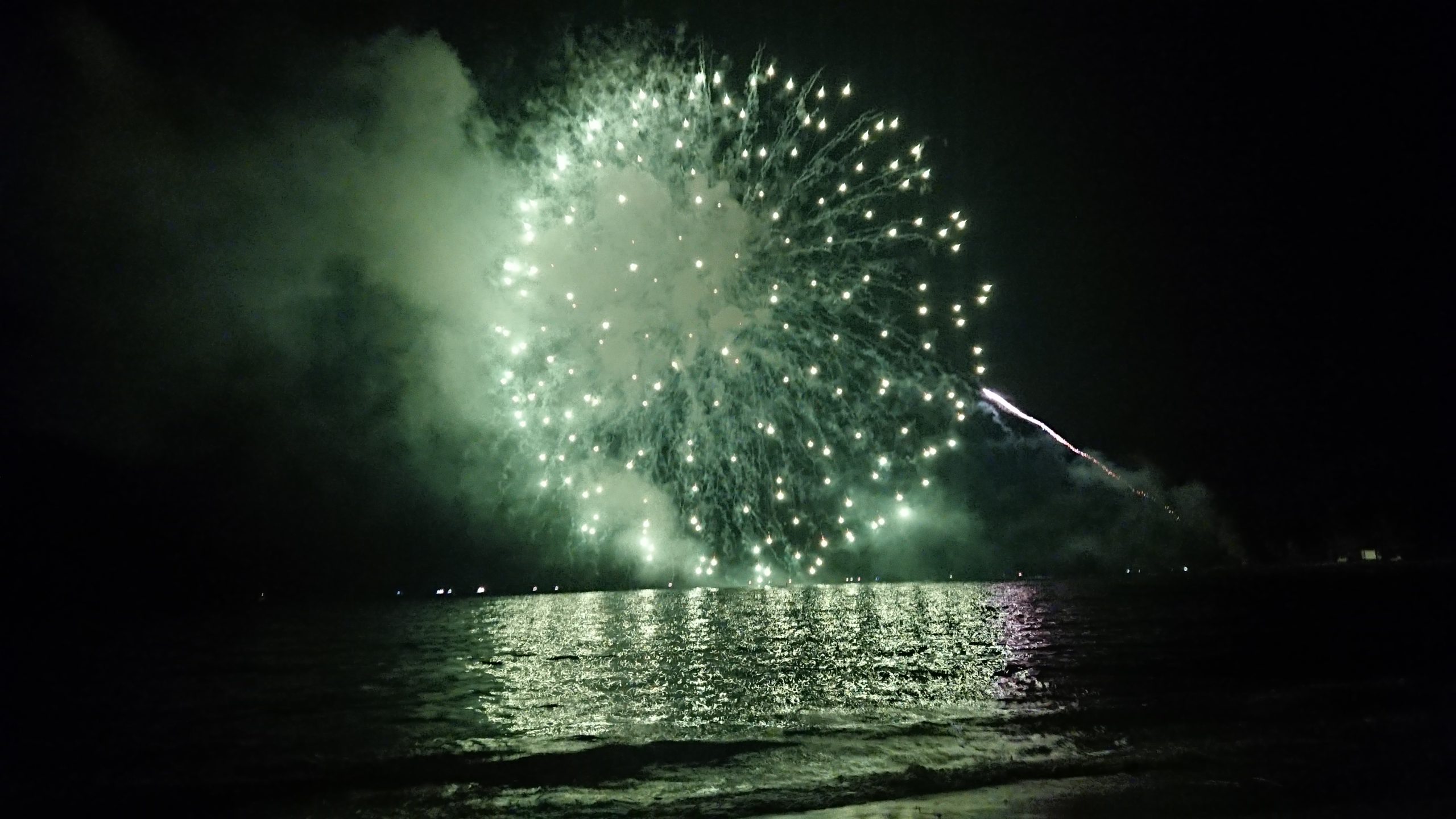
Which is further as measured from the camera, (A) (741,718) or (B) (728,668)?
(B) (728,668)

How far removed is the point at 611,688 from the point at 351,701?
4868mm

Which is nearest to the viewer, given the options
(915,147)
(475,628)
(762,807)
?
(762,807)

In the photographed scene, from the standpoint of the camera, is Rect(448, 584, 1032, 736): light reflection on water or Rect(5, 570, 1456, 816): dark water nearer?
Rect(5, 570, 1456, 816): dark water

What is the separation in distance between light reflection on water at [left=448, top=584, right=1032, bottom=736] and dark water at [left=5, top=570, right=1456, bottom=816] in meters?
0.11

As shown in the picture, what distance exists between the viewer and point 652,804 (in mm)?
8984

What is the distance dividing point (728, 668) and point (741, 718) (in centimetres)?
611

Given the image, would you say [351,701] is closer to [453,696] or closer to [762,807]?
[453,696]

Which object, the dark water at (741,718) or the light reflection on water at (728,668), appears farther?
the light reflection on water at (728,668)

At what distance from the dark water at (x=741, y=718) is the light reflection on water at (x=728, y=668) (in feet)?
0.37

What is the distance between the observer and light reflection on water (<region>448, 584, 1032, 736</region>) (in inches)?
539

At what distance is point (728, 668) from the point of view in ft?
63.2

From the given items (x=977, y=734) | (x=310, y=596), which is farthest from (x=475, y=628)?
(x=310, y=596)

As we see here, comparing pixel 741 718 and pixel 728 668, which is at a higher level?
pixel 728 668

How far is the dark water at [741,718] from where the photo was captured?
963 cm
